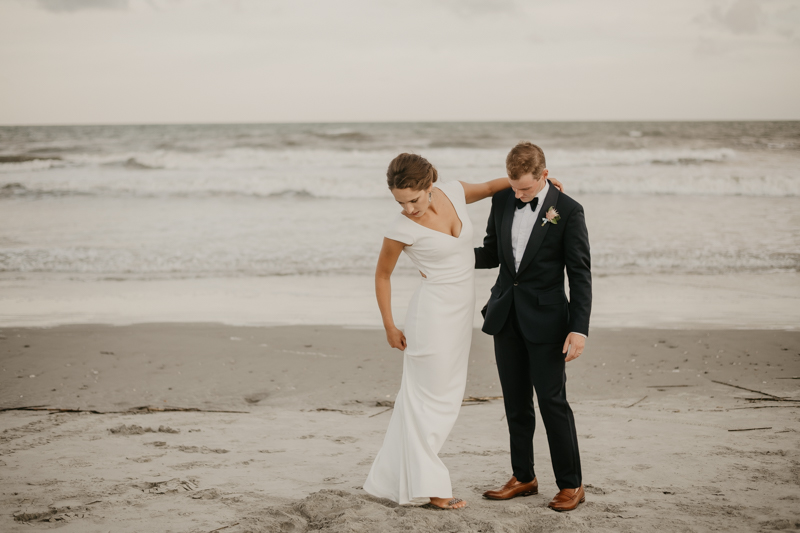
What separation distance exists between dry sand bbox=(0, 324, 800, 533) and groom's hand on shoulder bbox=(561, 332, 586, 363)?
32.4 inches

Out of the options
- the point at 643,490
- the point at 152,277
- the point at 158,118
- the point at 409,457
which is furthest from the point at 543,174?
the point at 158,118

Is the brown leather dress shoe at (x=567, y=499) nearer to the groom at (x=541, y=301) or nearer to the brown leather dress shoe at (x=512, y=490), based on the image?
the groom at (x=541, y=301)

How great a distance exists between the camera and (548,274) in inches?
123

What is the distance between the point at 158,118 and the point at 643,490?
86.5 feet

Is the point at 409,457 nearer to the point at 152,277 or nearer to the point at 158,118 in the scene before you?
the point at 152,277

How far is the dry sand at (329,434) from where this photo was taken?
10.1ft

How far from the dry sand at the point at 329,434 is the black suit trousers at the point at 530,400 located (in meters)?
0.22

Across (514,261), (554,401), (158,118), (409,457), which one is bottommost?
(409,457)

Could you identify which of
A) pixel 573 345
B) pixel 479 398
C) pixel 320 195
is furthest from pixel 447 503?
pixel 320 195

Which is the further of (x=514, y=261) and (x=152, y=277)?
(x=152, y=277)

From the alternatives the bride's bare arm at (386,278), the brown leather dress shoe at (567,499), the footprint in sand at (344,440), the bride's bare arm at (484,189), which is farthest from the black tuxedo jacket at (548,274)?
the footprint in sand at (344,440)

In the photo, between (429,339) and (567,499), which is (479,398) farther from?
(429,339)

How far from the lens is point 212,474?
11.9 feet

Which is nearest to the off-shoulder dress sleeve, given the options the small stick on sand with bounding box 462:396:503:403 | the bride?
the bride
